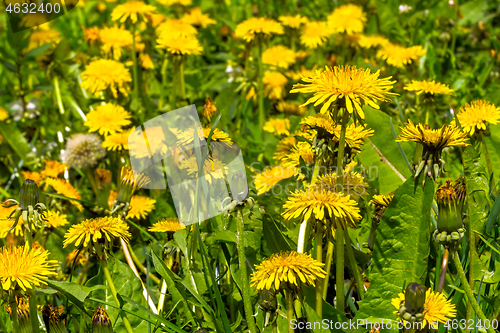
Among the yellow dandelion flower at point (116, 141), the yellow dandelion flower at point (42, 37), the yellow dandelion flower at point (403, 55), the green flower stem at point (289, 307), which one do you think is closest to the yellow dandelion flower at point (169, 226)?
the green flower stem at point (289, 307)

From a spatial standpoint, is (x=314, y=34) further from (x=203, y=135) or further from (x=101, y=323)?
(x=101, y=323)

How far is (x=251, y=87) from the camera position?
252 centimetres

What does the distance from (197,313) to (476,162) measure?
91 cm

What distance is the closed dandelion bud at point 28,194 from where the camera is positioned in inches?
43.1

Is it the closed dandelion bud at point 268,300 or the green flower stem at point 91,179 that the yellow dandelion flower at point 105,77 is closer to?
the green flower stem at point 91,179

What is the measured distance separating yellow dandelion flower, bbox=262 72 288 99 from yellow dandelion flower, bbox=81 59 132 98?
2.56ft

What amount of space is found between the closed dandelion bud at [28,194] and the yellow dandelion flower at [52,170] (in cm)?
95

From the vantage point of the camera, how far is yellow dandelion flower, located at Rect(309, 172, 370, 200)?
1121 mm

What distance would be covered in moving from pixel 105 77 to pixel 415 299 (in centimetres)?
170

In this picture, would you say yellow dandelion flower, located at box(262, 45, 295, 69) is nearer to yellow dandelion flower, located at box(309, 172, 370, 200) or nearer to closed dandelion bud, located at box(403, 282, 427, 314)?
yellow dandelion flower, located at box(309, 172, 370, 200)

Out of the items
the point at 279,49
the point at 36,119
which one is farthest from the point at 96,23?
the point at 279,49

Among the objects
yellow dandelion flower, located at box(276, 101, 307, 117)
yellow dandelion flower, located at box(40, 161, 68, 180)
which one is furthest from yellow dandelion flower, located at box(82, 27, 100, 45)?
yellow dandelion flower, located at box(276, 101, 307, 117)

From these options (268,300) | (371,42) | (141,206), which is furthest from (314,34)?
(268,300)

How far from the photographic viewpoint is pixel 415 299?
0.87 m
